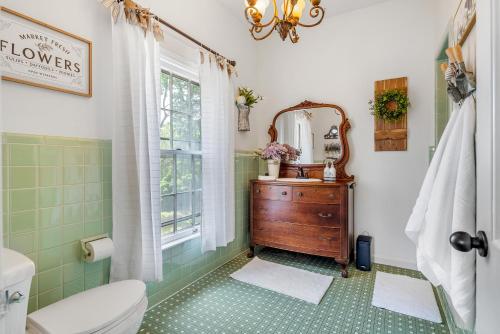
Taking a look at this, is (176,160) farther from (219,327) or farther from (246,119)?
(219,327)

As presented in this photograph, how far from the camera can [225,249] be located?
9.28 feet

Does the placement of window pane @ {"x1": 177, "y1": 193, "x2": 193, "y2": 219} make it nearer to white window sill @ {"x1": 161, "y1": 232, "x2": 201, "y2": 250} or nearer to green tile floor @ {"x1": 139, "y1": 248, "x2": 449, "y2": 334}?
white window sill @ {"x1": 161, "y1": 232, "x2": 201, "y2": 250}

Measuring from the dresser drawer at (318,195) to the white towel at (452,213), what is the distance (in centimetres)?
103

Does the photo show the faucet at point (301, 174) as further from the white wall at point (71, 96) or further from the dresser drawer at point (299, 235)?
the white wall at point (71, 96)

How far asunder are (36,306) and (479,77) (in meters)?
2.12

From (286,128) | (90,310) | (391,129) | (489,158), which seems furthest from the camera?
(286,128)

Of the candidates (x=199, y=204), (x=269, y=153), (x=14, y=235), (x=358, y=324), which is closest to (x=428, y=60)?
(x=269, y=153)

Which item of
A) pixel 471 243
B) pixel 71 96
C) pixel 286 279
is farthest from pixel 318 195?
pixel 71 96

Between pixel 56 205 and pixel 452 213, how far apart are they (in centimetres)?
196

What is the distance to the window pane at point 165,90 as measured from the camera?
2.26 m

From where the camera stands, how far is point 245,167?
10.2 ft

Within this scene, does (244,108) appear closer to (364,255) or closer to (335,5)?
(335,5)

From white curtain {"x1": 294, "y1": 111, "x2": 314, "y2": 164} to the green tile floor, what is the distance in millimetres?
1329

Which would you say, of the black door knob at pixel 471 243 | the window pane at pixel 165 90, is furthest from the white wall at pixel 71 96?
the black door knob at pixel 471 243
